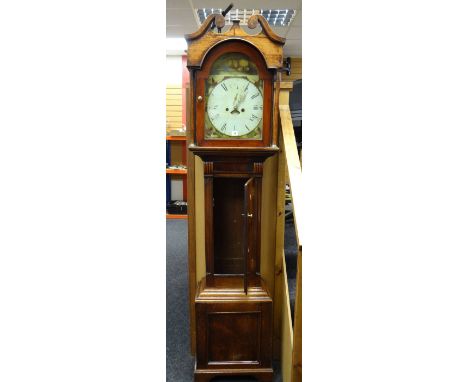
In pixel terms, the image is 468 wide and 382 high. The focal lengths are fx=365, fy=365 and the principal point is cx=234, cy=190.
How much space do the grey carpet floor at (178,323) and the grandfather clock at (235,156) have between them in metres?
0.13

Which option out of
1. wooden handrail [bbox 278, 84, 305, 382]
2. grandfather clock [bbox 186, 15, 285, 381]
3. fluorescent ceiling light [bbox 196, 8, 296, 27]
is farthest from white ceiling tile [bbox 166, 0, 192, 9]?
wooden handrail [bbox 278, 84, 305, 382]

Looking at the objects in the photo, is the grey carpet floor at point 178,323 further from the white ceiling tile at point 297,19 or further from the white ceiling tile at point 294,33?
the white ceiling tile at point 294,33

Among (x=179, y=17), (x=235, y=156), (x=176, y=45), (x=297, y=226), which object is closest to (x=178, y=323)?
(x=235, y=156)

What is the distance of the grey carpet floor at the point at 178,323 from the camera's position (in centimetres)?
192

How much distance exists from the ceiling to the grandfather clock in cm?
238

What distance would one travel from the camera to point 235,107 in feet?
5.71

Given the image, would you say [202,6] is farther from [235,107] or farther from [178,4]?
[235,107]

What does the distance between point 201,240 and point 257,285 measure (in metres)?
0.41

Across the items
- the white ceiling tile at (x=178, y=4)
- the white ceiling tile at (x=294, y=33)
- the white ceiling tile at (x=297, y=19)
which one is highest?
the white ceiling tile at (x=294, y=33)

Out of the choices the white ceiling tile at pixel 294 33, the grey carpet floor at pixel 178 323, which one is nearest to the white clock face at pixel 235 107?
the grey carpet floor at pixel 178 323

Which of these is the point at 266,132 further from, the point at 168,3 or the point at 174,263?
the point at 168,3

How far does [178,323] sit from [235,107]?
1489mm

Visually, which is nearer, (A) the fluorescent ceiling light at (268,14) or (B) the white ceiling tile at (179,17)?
(B) the white ceiling tile at (179,17)

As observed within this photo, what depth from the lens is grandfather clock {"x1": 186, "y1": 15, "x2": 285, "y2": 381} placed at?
169 cm
